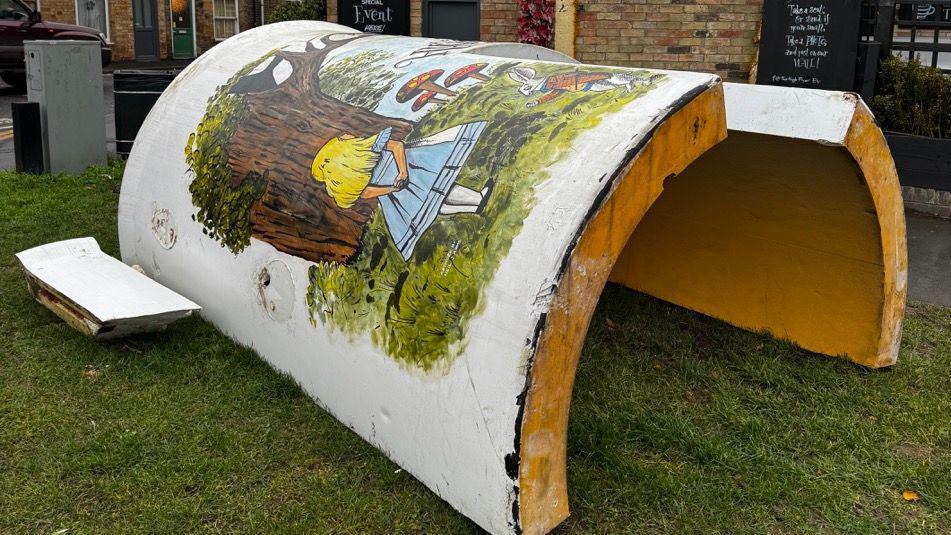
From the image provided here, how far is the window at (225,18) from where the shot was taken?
85.9 ft

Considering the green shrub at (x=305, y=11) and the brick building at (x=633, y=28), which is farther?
the green shrub at (x=305, y=11)

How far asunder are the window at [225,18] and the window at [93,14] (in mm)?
3282

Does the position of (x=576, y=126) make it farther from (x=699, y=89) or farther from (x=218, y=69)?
(x=218, y=69)

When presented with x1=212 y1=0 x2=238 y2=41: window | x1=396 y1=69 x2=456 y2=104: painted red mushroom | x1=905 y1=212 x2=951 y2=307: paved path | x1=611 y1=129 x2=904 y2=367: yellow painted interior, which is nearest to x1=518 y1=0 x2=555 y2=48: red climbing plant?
x1=905 y1=212 x2=951 y2=307: paved path

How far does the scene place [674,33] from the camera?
9.51 m

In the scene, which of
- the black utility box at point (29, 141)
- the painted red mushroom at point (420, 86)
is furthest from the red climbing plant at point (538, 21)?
the painted red mushroom at point (420, 86)

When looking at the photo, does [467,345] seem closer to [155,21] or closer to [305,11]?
[305,11]

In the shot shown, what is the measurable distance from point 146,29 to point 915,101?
21250mm

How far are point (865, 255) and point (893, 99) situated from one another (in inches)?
186

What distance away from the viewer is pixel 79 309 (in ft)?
14.6

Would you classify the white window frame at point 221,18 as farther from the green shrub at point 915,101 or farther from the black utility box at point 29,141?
the green shrub at point 915,101

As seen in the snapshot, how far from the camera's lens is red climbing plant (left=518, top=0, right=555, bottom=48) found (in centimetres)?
1020

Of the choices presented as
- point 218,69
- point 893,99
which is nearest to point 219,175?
point 218,69

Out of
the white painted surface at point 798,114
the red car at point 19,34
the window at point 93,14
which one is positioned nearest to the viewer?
the white painted surface at point 798,114
